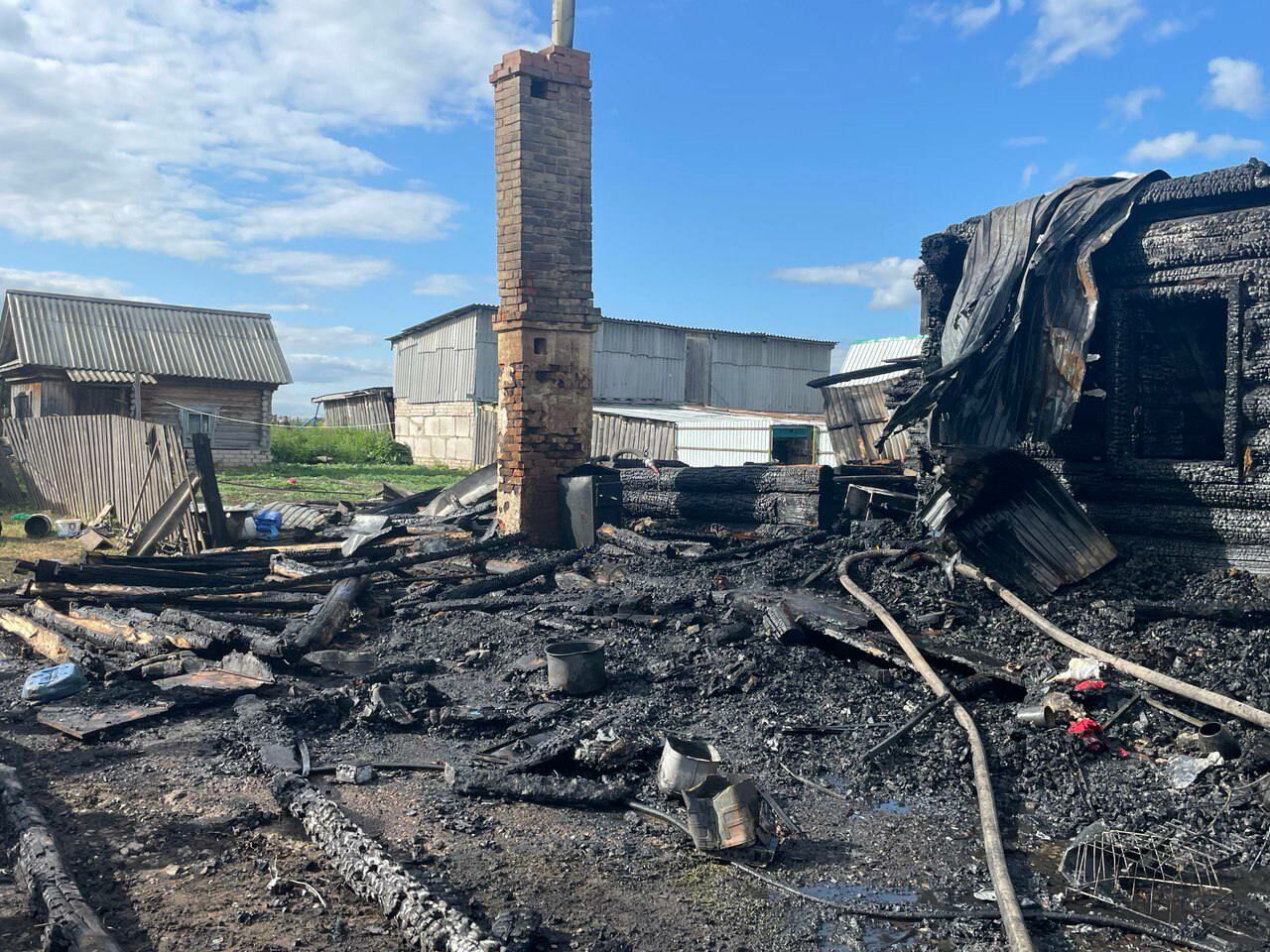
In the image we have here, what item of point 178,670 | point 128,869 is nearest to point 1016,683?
point 128,869

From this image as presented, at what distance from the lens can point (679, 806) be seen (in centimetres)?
456

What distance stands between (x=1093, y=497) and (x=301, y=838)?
23.4 ft

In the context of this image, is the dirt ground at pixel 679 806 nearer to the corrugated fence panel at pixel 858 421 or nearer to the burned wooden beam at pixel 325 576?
the burned wooden beam at pixel 325 576

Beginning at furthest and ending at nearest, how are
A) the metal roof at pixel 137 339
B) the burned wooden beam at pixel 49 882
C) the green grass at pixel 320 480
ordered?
the metal roof at pixel 137 339 < the green grass at pixel 320 480 < the burned wooden beam at pixel 49 882

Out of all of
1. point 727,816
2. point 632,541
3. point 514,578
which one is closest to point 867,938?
point 727,816

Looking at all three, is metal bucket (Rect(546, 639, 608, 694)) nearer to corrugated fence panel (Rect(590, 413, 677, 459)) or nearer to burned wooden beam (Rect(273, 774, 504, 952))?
burned wooden beam (Rect(273, 774, 504, 952))

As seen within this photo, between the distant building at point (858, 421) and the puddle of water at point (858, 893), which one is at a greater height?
the distant building at point (858, 421)

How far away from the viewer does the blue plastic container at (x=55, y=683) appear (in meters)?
6.26

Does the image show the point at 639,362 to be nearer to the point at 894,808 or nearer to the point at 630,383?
the point at 630,383

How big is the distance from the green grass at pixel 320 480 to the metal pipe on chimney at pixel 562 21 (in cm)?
982

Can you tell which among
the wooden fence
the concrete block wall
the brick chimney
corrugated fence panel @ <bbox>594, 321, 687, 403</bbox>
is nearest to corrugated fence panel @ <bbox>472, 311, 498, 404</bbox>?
the concrete block wall

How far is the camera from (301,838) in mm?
4242

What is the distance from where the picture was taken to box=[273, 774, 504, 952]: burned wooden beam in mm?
3182

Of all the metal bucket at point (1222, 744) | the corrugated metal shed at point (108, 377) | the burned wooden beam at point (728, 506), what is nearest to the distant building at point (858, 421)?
the burned wooden beam at point (728, 506)
